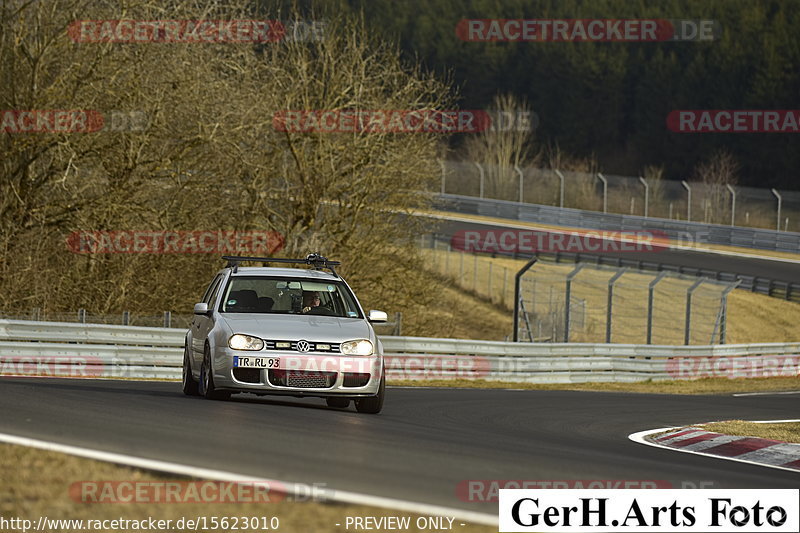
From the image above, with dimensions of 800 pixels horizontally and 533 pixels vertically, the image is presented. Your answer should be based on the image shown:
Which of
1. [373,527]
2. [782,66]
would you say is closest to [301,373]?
[373,527]

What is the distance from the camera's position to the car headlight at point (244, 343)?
42.2ft

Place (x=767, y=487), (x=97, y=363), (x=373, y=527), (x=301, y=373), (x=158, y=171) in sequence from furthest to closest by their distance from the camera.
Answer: (x=158, y=171) → (x=97, y=363) → (x=301, y=373) → (x=767, y=487) → (x=373, y=527)

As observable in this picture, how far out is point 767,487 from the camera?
8.57m

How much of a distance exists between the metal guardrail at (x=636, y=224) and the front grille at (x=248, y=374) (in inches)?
1618

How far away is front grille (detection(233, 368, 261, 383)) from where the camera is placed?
12844 mm

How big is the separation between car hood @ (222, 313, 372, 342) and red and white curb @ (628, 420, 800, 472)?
3.05 meters

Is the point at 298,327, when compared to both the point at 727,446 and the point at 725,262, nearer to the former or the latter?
the point at 727,446

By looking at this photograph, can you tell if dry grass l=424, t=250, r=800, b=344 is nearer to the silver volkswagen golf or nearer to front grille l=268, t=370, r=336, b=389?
the silver volkswagen golf

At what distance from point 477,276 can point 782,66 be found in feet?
159

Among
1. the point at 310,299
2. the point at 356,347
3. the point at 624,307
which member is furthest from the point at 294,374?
the point at 624,307

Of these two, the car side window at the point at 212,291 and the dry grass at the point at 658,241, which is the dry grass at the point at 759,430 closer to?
the car side window at the point at 212,291

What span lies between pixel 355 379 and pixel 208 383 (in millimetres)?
1533

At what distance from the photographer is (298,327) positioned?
1309 cm

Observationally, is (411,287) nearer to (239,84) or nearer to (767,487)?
(239,84)
